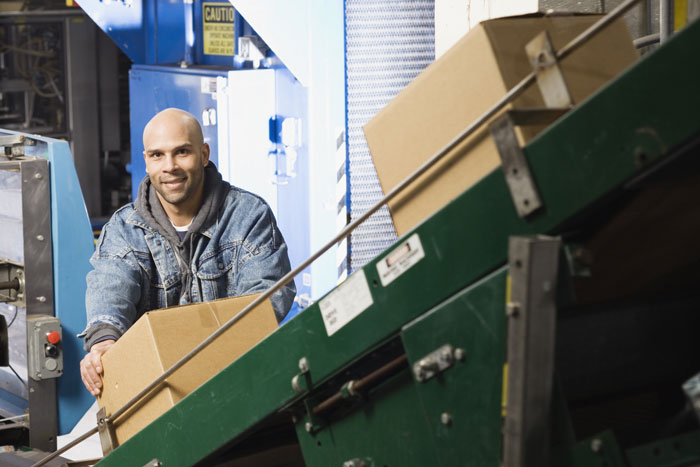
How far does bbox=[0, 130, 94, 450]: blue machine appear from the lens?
401 cm

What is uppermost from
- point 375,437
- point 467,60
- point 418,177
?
point 467,60

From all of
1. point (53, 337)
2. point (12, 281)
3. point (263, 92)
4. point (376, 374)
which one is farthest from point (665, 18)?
point (263, 92)

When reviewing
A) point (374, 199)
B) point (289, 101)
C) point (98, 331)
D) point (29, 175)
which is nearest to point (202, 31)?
point (289, 101)

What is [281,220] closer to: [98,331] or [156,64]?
[156,64]

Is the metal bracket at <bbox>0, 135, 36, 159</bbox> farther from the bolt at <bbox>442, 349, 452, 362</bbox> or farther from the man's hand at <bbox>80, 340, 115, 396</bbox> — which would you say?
the bolt at <bbox>442, 349, 452, 362</bbox>

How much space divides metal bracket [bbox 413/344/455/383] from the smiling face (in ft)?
7.04

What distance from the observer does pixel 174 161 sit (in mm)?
3674

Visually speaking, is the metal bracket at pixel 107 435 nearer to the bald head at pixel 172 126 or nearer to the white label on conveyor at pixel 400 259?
the white label on conveyor at pixel 400 259

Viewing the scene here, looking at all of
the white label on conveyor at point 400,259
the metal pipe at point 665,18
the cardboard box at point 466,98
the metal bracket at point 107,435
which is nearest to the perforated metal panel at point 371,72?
the metal pipe at point 665,18

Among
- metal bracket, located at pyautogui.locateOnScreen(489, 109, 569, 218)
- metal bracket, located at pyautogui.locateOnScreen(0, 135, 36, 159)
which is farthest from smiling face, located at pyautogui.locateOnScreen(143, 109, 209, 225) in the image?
metal bracket, located at pyautogui.locateOnScreen(489, 109, 569, 218)

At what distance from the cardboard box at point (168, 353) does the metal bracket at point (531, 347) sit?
1.12 meters

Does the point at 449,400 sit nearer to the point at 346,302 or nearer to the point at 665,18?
the point at 346,302

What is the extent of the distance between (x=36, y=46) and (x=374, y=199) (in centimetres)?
604

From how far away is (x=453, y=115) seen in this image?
180 centimetres
